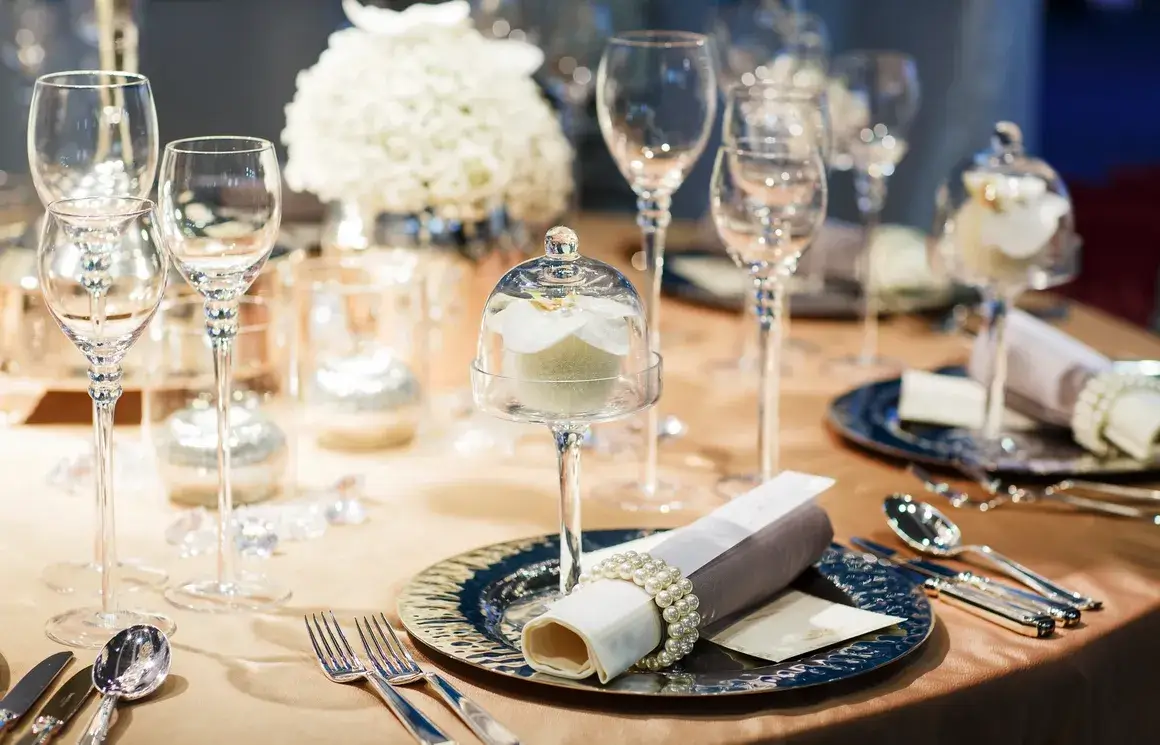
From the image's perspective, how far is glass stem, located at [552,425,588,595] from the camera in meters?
1.25

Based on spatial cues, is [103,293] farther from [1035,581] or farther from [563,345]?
[1035,581]

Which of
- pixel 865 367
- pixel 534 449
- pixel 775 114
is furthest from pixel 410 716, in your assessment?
pixel 865 367

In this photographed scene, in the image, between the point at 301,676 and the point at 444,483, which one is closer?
the point at 301,676

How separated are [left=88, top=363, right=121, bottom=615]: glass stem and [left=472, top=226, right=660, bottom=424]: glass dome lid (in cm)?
32

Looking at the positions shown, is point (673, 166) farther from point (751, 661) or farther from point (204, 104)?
point (204, 104)

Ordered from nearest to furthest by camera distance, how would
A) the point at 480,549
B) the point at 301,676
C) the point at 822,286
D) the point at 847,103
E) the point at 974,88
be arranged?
the point at 301,676, the point at 480,549, the point at 847,103, the point at 822,286, the point at 974,88

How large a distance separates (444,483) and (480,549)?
30cm

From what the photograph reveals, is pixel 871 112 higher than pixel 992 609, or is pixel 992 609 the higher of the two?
pixel 871 112

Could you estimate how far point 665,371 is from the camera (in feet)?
7.32

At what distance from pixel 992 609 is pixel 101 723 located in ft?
2.57

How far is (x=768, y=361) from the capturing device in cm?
168

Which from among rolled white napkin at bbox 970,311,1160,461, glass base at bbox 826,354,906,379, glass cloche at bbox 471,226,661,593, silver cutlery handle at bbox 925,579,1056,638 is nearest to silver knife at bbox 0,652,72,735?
glass cloche at bbox 471,226,661,593

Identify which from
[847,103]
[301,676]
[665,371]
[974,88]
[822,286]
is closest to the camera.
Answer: [301,676]

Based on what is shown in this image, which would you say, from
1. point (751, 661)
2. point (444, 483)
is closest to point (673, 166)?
point (444, 483)
